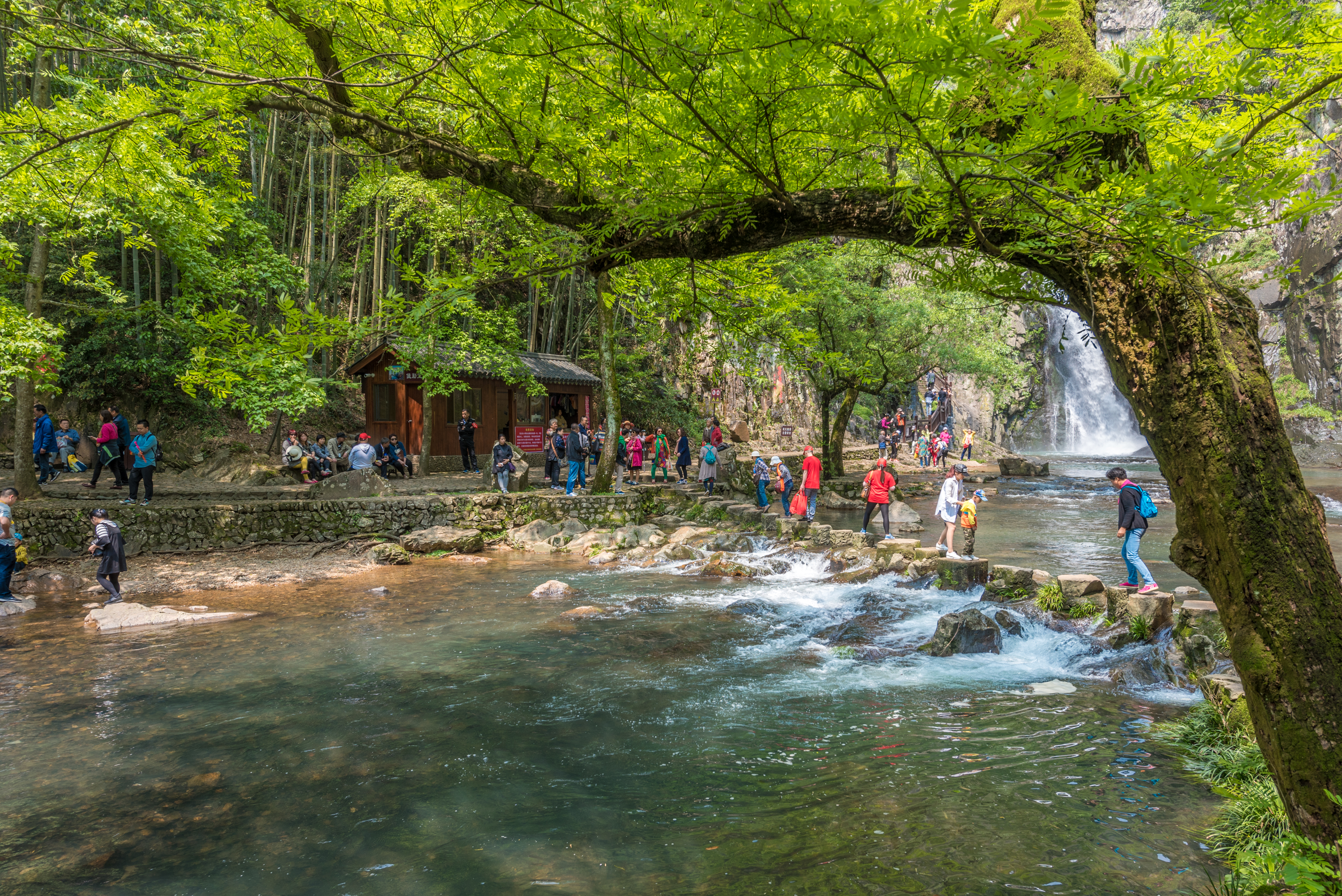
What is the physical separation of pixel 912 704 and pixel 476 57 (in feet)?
21.8

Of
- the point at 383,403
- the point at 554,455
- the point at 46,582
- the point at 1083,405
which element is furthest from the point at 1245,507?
the point at 1083,405

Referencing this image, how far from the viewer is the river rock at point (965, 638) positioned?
8.60m

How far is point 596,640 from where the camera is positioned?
30.6 ft

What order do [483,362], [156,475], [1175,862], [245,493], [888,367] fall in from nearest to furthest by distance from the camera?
[1175,862] → [245,493] → [483,362] → [156,475] → [888,367]

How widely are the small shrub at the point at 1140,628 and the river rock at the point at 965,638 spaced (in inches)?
55.0

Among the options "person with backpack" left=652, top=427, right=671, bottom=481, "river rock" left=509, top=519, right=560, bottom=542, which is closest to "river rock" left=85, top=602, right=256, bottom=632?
"river rock" left=509, top=519, right=560, bottom=542

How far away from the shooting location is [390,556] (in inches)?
578

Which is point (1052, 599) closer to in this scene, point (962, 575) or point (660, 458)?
point (962, 575)

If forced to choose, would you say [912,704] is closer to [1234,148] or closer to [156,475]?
[1234,148]

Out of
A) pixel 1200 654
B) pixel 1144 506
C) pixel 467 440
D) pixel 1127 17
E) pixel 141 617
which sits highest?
pixel 1127 17

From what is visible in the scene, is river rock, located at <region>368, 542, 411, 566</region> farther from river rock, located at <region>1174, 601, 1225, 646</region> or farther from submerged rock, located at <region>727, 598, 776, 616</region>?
river rock, located at <region>1174, 601, 1225, 646</region>

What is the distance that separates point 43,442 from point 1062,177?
20.7 metres

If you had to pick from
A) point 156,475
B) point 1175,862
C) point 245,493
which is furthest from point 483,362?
point 1175,862

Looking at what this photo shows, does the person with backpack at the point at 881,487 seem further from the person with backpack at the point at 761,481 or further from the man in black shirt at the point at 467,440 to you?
the man in black shirt at the point at 467,440
